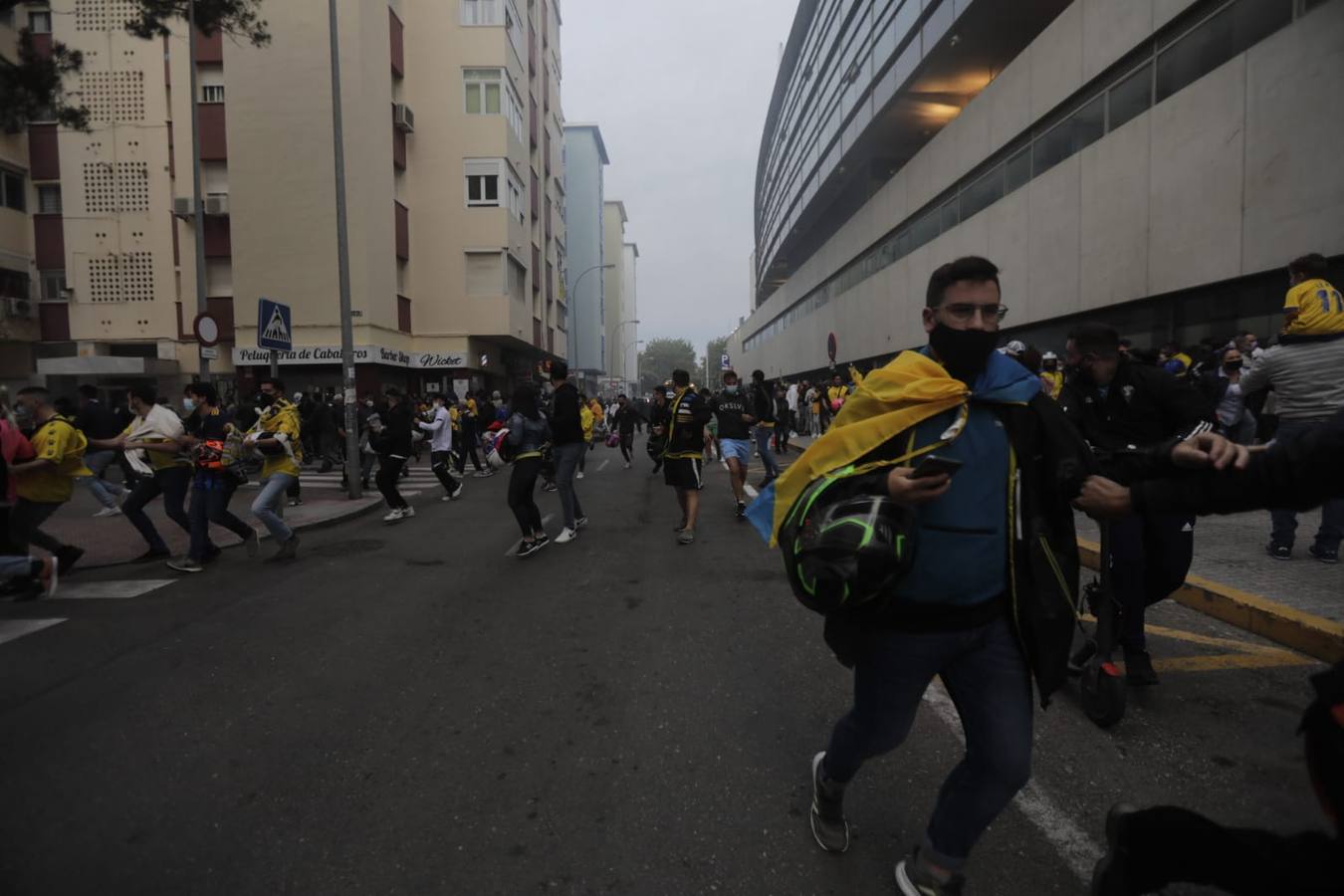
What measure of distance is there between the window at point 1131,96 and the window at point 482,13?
2346 cm

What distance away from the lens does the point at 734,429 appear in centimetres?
956

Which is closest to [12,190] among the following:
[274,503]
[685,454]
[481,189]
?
[481,189]

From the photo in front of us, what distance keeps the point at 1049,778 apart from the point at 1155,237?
40.1 ft

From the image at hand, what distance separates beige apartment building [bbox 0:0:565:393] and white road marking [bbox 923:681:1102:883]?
24066mm

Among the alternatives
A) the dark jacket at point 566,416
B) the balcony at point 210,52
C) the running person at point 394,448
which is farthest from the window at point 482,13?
the dark jacket at point 566,416

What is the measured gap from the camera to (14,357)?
1008 inches

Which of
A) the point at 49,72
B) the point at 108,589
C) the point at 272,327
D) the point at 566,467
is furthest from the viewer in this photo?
the point at 272,327

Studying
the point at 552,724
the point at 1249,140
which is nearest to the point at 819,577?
the point at 552,724

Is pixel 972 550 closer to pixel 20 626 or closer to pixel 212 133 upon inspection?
pixel 20 626

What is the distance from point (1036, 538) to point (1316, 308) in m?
4.15

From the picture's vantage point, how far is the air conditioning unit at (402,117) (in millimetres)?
26719

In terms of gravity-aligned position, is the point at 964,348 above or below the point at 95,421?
above

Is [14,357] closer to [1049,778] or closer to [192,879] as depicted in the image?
[192,879]

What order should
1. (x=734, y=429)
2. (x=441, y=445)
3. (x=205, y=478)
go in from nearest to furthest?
(x=205, y=478) → (x=734, y=429) → (x=441, y=445)
